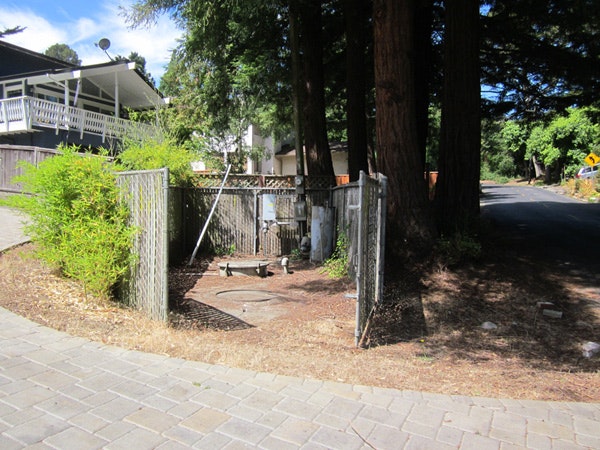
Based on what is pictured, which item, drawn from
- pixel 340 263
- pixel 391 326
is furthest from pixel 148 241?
pixel 340 263

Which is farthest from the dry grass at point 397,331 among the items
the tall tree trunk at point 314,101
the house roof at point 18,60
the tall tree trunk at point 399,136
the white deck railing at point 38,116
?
the house roof at point 18,60

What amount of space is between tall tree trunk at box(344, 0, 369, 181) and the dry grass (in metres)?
5.88

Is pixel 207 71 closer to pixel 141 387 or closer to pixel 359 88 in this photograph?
pixel 359 88

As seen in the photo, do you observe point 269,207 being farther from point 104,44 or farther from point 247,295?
point 104,44

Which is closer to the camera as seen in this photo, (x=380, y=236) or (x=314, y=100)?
(x=380, y=236)

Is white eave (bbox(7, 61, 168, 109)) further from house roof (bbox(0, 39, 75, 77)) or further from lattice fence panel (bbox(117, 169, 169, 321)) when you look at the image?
lattice fence panel (bbox(117, 169, 169, 321))

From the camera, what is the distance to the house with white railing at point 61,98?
1967 cm

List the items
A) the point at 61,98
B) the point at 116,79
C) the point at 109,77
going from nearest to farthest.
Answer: the point at 116,79
the point at 61,98
the point at 109,77

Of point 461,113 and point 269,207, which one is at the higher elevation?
point 461,113

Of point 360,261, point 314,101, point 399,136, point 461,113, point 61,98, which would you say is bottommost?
point 360,261

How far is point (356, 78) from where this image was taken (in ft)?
42.6

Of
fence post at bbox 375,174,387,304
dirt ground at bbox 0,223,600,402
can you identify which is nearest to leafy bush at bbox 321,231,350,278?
dirt ground at bbox 0,223,600,402

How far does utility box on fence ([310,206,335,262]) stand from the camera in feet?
36.9

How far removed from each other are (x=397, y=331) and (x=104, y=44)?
77.6 feet
